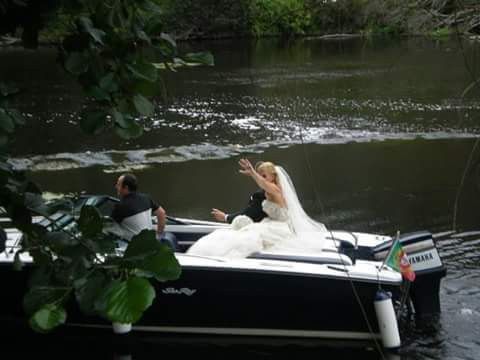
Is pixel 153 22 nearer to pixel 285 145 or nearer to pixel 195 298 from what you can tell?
pixel 195 298

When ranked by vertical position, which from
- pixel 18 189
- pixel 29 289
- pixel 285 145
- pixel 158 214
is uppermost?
pixel 18 189

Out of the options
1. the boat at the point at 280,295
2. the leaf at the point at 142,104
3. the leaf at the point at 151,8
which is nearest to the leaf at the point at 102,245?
the leaf at the point at 142,104

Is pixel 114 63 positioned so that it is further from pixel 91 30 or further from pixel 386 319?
pixel 386 319

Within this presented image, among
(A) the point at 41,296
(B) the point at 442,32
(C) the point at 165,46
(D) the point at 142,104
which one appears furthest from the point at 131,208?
(A) the point at 41,296

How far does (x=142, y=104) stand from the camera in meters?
2.62

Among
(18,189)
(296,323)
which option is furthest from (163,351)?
(18,189)

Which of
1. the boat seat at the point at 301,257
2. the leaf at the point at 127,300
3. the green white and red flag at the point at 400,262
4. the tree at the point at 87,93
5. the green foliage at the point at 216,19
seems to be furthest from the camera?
the green foliage at the point at 216,19

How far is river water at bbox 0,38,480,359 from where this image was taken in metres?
9.34

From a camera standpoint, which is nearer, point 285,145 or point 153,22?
point 153,22

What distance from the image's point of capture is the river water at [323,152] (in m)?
9.34

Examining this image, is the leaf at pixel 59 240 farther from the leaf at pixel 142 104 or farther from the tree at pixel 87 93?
the leaf at pixel 142 104

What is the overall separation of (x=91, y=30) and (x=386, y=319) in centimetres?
573

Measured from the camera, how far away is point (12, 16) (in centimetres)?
265

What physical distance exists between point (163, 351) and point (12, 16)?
6080 millimetres
